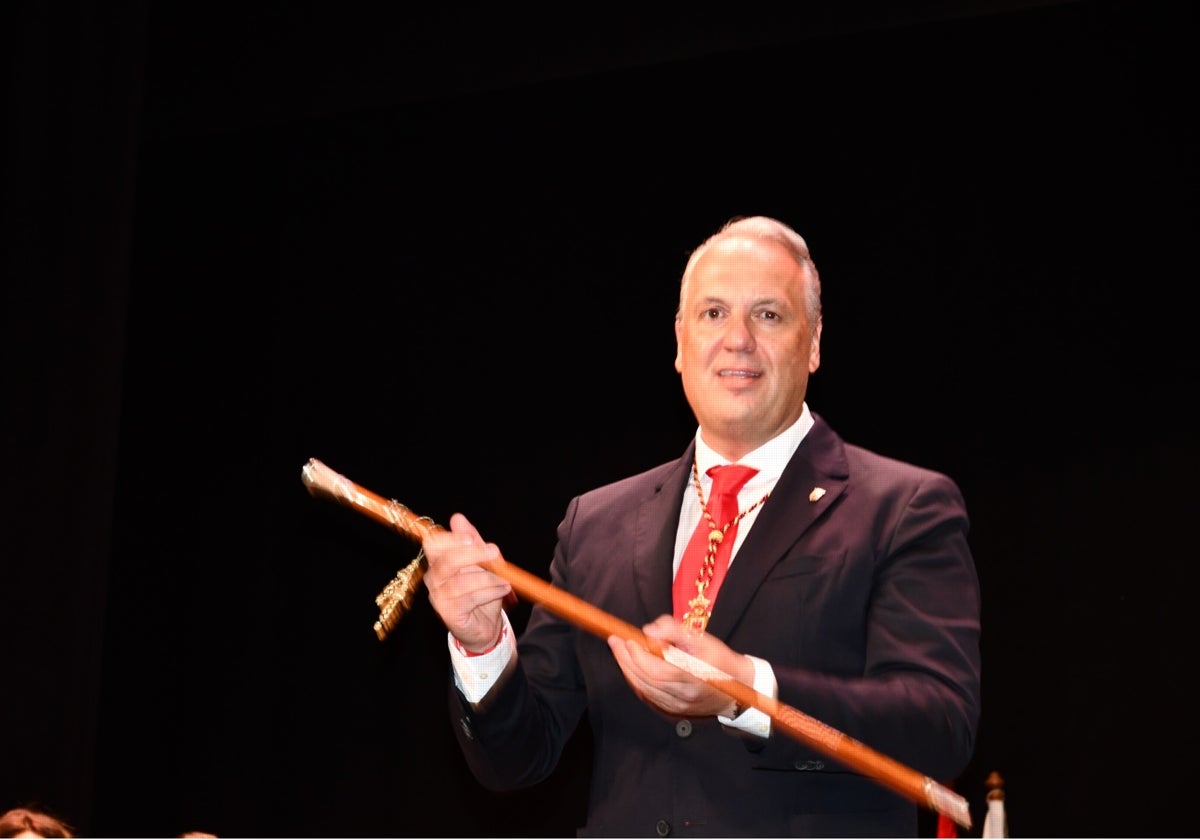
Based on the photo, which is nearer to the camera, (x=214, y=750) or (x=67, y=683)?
(x=67, y=683)

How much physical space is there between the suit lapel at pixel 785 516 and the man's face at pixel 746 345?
0.10 m

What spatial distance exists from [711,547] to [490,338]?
2.70m

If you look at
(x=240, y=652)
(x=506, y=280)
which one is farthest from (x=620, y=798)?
(x=240, y=652)

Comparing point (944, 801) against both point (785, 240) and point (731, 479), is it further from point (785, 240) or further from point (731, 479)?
point (785, 240)

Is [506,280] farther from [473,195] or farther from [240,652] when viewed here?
[240,652]

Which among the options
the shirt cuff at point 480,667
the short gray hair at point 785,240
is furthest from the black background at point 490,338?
the shirt cuff at point 480,667

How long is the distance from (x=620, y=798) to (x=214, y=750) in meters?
3.34

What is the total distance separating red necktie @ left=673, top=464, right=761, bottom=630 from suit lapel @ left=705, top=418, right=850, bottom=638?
43mm

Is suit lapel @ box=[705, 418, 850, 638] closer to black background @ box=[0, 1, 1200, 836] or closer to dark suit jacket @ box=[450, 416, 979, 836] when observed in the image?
dark suit jacket @ box=[450, 416, 979, 836]

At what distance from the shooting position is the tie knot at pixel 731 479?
2.29 meters

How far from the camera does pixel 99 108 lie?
15.4 feet

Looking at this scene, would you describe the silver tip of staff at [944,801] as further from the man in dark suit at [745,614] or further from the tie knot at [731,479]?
the tie knot at [731,479]

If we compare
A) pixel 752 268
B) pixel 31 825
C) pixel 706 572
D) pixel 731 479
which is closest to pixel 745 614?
pixel 706 572

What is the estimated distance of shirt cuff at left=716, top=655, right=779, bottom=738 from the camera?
1.91 meters
